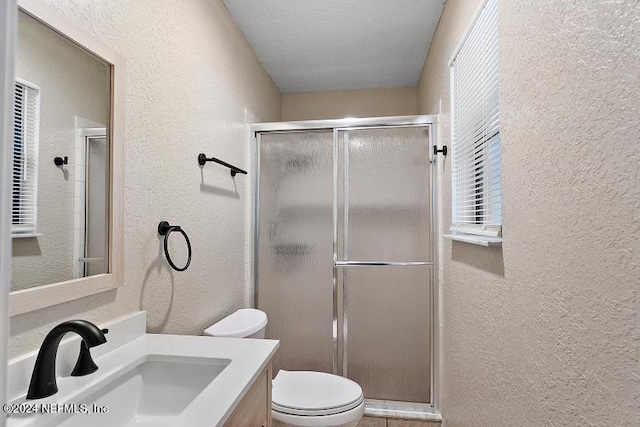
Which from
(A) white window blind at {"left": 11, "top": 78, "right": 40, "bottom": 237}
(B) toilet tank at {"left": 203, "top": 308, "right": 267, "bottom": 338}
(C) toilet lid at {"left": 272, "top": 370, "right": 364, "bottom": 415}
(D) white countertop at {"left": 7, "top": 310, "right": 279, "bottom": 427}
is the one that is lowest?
(C) toilet lid at {"left": 272, "top": 370, "right": 364, "bottom": 415}

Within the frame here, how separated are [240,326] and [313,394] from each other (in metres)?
0.51

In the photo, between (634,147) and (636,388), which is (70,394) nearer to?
(636,388)

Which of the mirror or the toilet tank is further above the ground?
the mirror

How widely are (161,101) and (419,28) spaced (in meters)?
1.73

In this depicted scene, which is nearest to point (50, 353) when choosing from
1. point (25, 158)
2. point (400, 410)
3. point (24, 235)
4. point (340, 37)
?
point (24, 235)

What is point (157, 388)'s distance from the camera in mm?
1096

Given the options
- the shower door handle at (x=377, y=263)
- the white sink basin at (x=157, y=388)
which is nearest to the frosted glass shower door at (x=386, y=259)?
the shower door handle at (x=377, y=263)

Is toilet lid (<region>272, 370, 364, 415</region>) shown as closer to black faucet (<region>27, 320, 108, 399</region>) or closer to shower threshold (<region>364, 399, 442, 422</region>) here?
shower threshold (<region>364, 399, 442, 422</region>)

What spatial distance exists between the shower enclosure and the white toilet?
0.53 m

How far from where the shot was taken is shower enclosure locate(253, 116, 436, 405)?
7.86 feet

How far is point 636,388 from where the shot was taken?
58 cm

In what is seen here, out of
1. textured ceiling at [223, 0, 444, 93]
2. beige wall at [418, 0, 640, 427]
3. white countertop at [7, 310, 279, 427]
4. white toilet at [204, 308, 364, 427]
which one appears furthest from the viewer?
textured ceiling at [223, 0, 444, 93]

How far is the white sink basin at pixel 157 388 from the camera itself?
0.99 metres

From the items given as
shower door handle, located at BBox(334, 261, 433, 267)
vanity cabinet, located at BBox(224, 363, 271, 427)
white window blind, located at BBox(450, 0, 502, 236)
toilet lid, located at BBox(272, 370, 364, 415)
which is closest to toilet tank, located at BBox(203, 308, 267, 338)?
toilet lid, located at BBox(272, 370, 364, 415)
